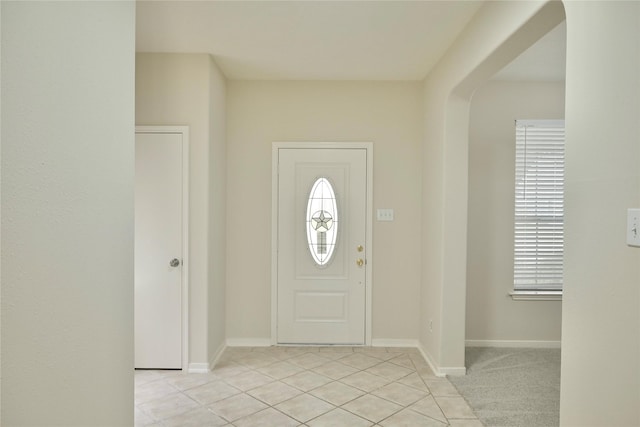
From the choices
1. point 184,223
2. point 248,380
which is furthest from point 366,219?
point 248,380

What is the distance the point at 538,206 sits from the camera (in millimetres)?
4035

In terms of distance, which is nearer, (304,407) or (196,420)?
(196,420)

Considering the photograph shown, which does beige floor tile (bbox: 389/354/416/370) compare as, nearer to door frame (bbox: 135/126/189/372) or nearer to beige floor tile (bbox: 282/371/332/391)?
beige floor tile (bbox: 282/371/332/391)

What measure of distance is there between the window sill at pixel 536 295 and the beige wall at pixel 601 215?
102 inches

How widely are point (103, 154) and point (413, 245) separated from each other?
131 inches

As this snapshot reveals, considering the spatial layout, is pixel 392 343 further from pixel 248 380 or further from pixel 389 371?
pixel 248 380

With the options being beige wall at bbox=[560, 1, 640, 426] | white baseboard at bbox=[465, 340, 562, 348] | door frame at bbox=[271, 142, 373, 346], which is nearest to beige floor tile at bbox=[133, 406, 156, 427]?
door frame at bbox=[271, 142, 373, 346]

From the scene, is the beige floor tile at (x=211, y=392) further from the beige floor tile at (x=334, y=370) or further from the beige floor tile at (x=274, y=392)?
the beige floor tile at (x=334, y=370)

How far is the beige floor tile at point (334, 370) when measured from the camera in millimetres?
3318

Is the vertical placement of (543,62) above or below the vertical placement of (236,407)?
above

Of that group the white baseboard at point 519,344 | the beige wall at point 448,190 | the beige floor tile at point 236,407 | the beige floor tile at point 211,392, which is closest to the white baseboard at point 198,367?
the beige floor tile at point 211,392

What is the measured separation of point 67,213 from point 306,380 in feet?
8.64

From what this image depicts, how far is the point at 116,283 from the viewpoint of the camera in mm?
1291

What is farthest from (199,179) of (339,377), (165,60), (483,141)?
(483,141)
